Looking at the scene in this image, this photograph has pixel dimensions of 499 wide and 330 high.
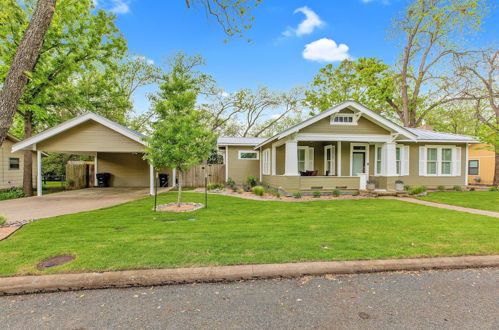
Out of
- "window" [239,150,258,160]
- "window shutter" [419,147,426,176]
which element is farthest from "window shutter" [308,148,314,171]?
"window shutter" [419,147,426,176]

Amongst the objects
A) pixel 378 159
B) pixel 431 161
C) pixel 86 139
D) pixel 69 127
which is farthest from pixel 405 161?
pixel 69 127

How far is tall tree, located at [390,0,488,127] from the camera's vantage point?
1802cm

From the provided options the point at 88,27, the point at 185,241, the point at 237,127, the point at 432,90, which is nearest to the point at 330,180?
the point at 185,241

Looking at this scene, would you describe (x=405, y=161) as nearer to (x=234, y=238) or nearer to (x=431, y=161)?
(x=431, y=161)

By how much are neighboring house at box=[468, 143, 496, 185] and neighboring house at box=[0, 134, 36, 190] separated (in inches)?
1242

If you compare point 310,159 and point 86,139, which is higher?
point 86,139

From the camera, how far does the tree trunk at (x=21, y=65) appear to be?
3982 mm

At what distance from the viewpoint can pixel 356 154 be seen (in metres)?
12.8

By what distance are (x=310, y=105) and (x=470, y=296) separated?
2693cm

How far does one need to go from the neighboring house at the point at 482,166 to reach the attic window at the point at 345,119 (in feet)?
45.2

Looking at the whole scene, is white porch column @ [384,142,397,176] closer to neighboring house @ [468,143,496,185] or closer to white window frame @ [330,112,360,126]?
white window frame @ [330,112,360,126]

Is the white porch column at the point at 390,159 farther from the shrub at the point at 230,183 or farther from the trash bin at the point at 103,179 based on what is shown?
the trash bin at the point at 103,179

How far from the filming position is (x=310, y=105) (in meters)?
28.0

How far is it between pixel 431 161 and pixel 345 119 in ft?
21.6
